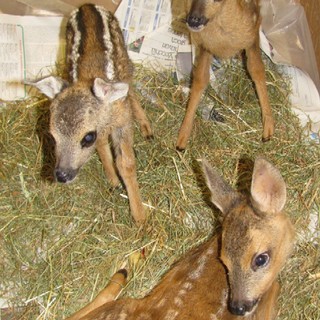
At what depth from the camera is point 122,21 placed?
168 inches

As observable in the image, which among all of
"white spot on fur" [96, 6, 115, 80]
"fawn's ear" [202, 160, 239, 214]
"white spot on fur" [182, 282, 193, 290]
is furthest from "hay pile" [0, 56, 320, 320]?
"white spot on fur" [96, 6, 115, 80]

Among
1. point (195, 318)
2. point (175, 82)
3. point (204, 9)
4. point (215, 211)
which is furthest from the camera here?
point (175, 82)

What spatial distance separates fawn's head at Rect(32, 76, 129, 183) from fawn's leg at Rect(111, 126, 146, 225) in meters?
0.23

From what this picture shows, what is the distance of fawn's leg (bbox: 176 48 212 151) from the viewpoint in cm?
373

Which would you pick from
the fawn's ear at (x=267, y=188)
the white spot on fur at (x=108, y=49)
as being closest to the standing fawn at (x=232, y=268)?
the fawn's ear at (x=267, y=188)

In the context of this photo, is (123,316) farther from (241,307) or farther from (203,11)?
(203,11)

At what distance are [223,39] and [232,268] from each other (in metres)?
1.42

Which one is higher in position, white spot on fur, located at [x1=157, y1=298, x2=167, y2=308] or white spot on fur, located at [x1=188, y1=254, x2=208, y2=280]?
white spot on fur, located at [x1=188, y1=254, x2=208, y2=280]

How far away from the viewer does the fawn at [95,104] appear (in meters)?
2.93

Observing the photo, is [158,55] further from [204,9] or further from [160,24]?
[204,9]

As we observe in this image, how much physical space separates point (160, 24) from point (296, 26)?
954 mm

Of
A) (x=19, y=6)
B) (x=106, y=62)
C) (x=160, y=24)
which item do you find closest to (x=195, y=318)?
(x=106, y=62)

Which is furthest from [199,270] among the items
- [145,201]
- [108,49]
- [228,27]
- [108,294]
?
[228,27]

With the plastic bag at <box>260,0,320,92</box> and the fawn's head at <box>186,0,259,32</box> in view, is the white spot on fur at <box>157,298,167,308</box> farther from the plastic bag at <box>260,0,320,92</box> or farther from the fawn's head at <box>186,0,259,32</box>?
the plastic bag at <box>260,0,320,92</box>
